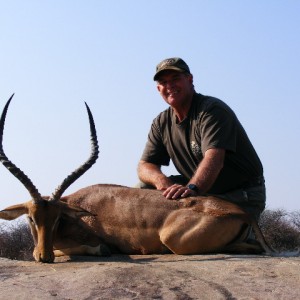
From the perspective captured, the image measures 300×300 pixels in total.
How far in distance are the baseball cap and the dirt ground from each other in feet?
8.20

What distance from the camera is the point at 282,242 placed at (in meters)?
15.1

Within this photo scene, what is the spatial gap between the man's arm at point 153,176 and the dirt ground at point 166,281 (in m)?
1.76

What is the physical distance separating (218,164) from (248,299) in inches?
112

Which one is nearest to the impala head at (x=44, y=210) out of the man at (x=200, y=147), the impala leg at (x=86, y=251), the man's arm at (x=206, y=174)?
the impala leg at (x=86, y=251)

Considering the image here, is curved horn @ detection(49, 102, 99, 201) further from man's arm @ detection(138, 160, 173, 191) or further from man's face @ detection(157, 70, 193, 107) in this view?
man's face @ detection(157, 70, 193, 107)

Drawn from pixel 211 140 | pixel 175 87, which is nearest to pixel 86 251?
pixel 211 140

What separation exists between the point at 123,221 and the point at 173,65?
180 centimetres

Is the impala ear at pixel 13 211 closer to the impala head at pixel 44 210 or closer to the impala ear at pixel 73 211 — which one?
the impala head at pixel 44 210

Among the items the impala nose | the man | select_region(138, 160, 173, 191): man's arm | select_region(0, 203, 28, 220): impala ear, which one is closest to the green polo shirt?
the man

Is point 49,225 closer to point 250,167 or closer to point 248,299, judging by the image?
point 250,167

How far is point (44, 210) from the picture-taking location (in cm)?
716

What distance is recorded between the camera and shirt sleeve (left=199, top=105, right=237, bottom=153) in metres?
7.22

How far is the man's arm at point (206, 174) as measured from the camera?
7.07 m

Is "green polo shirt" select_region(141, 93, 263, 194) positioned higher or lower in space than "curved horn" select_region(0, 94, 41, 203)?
higher
